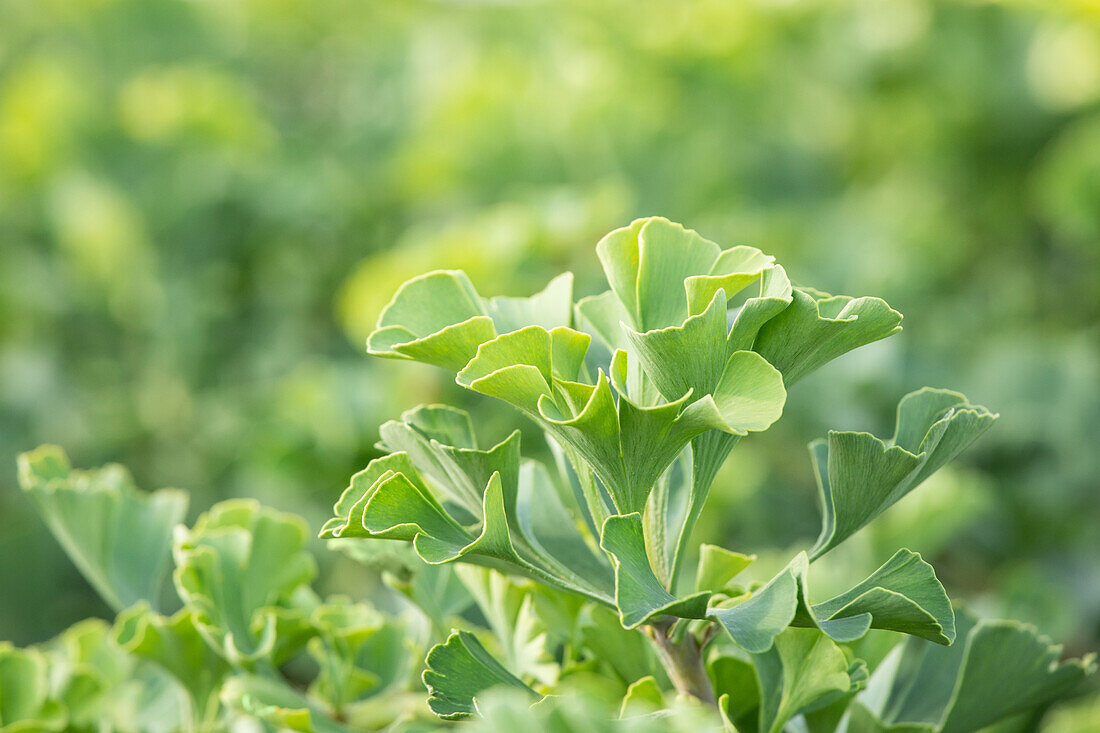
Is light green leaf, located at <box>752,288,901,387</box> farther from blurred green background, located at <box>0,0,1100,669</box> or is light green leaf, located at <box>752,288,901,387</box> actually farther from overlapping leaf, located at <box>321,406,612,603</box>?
blurred green background, located at <box>0,0,1100,669</box>

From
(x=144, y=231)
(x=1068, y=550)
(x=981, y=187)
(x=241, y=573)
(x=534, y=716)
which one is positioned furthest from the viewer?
(x=981, y=187)

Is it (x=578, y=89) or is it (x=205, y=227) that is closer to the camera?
(x=205, y=227)

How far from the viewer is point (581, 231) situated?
107 cm

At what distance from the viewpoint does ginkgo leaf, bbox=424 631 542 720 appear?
29cm

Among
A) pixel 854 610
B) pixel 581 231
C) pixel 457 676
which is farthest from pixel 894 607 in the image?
pixel 581 231

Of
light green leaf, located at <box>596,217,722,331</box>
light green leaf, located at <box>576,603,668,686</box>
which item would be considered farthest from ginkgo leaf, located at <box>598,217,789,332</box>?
light green leaf, located at <box>576,603,668,686</box>

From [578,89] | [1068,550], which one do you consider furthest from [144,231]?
[1068,550]

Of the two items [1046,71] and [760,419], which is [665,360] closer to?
[760,419]

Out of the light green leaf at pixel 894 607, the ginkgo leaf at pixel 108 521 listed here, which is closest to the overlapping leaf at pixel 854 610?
the light green leaf at pixel 894 607

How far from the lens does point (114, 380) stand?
5.15ft

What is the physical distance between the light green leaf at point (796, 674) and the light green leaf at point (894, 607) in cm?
2

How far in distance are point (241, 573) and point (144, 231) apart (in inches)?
49.5

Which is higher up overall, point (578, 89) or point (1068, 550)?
point (578, 89)

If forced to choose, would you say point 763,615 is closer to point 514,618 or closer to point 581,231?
point 514,618
